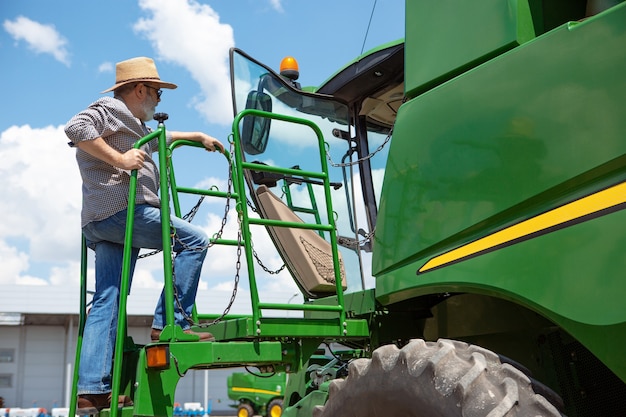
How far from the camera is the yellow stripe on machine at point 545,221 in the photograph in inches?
90.8

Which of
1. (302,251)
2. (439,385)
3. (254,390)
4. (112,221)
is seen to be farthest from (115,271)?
(254,390)

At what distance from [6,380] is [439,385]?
95.0 ft

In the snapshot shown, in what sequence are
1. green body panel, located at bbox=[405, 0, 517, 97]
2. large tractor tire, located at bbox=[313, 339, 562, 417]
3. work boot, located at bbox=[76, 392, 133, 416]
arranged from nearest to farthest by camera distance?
large tractor tire, located at bbox=[313, 339, 562, 417], green body panel, located at bbox=[405, 0, 517, 97], work boot, located at bbox=[76, 392, 133, 416]

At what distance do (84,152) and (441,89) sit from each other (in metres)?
2.28

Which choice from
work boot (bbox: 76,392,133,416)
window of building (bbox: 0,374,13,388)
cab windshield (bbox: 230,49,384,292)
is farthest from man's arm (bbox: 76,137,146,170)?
window of building (bbox: 0,374,13,388)

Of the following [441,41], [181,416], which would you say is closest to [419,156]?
[441,41]

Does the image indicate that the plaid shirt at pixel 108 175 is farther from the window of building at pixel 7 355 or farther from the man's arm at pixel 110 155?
the window of building at pixel 7 355

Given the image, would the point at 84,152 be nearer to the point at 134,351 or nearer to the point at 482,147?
the point at 134,351

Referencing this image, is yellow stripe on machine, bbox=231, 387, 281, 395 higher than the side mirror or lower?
lower

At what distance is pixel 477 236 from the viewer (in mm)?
2773

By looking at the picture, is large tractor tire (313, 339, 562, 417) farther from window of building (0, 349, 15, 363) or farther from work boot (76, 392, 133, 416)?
window of building (0, 349, 15, 363)

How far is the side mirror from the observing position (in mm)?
4852

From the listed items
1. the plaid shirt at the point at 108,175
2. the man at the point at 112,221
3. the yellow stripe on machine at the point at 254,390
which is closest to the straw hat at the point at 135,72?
the man at the point at 112,221

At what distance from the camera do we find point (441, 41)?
322 centimetres
